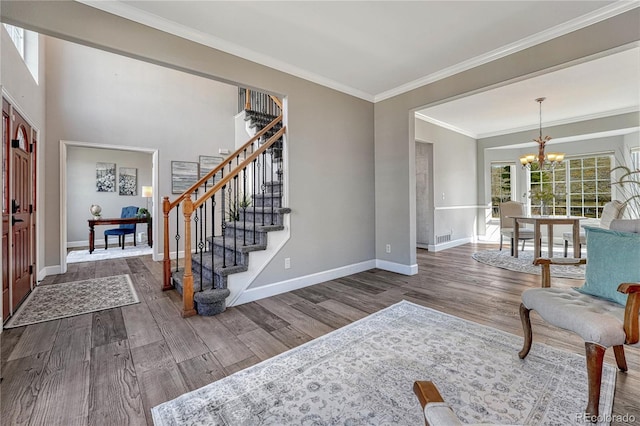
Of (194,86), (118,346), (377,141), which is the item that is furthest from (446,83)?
(194,86)

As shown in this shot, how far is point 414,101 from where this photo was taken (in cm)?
365

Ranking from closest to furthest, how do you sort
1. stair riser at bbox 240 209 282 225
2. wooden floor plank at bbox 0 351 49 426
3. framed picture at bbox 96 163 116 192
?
wooden floor plank at bbox 0 351 49 426, stair riser at bbox 240 209 282 225, framed picture at bbox 96 163 116 192

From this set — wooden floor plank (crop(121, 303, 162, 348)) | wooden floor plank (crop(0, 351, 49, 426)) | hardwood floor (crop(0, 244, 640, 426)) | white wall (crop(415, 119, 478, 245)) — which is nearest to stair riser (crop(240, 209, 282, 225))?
hardwood floor (crop(0, 244, 640, 426))

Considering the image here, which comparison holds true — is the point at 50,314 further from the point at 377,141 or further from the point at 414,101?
the point at 414,101

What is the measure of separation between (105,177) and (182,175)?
3117 mm

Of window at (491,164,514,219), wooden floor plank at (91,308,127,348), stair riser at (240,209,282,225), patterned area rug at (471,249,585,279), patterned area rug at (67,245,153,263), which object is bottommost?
wooden floor plank at (91,308,127,348)

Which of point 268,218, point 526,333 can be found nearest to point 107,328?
point 268,218

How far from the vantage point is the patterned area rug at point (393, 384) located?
4.30 ft

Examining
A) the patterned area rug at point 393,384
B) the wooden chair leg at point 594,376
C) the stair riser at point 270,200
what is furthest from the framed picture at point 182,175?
the wooden chair leg at point 594,376

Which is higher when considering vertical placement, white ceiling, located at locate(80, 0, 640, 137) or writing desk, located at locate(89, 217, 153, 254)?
white ceiling, located at locate(80, 0, 640, 137)

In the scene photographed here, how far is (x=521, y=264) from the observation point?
431 cm

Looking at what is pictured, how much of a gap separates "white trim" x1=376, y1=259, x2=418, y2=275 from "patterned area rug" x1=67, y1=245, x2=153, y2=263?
4736 mm

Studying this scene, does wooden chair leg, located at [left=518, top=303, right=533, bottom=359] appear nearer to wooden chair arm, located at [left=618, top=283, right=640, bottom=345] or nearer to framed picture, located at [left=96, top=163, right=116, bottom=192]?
wooden chair arm, located at [left=618, top=283, right=640, bottom=345]

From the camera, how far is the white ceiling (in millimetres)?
2193
